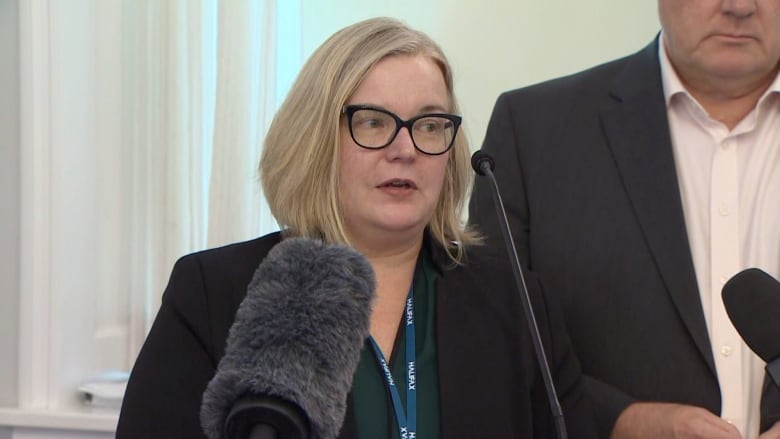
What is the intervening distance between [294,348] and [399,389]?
20.1 inches

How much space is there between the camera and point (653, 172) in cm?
187

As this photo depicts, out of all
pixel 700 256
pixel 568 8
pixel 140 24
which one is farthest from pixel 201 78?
pixel 700 256

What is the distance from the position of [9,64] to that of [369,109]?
1218 mm

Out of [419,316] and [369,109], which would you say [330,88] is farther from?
[419,316]

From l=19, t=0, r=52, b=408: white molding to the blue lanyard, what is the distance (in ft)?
3.77

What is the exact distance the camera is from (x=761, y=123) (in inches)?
76.2

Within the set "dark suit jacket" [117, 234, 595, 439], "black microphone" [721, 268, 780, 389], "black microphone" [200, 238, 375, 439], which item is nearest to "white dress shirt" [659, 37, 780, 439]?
"dark suit jacket" [117, 234, 595, 439]

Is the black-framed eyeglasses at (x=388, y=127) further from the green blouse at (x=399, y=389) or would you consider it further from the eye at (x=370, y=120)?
the green blouse at (x=399, y=389)

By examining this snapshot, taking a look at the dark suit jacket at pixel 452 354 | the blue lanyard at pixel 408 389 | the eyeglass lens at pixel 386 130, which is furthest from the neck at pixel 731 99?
the blue lanyard at pixel 408 389

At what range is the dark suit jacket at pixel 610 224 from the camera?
1791mm

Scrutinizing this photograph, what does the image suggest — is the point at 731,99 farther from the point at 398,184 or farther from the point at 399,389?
the point at 399,389

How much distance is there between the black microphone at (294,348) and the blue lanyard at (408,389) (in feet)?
1.17

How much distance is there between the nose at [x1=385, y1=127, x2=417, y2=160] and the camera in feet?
4.90

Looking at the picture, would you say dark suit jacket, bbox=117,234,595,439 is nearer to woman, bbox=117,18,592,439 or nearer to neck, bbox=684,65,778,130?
woman, bbox=117,18,592,439
